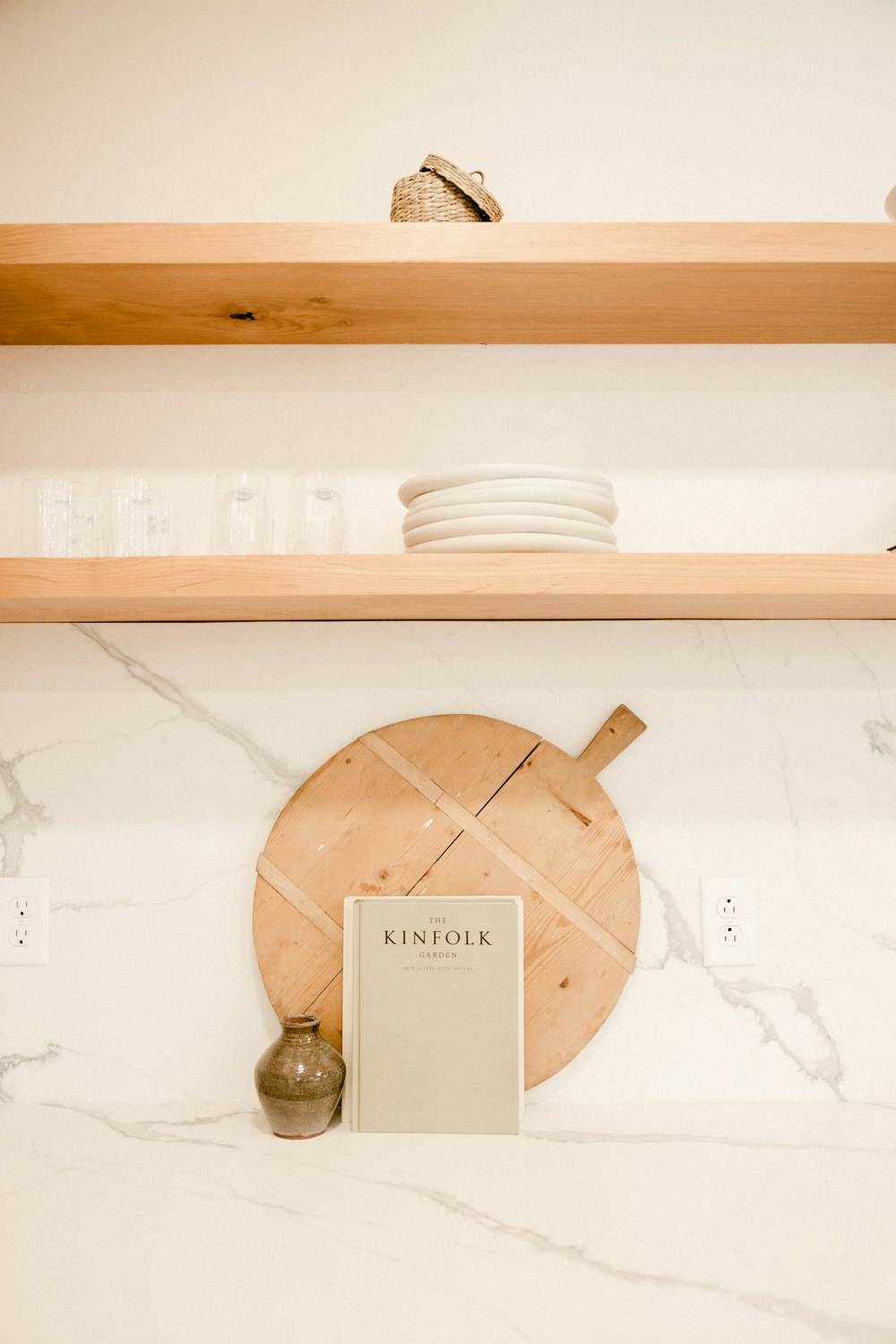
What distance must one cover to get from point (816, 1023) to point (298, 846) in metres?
0.74

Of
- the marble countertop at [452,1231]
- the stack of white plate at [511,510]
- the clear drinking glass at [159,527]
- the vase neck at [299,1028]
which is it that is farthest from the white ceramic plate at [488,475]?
the marble countertop at [452,1231]

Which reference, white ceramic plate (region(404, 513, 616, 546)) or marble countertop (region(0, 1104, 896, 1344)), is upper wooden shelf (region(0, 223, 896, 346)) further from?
marble countertop (region(0, 1104, 896, 1344))

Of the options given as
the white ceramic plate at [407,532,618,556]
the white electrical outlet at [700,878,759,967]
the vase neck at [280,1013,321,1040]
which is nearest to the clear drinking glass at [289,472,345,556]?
the white ceramic plate at [407,532,618,556]

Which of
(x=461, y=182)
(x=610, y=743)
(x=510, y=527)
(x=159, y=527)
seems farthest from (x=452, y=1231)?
(x=461, y=182)

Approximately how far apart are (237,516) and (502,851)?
0.56m

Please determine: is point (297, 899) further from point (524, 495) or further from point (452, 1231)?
point (524, 495)

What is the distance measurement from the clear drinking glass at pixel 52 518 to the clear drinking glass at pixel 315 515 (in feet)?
0.83

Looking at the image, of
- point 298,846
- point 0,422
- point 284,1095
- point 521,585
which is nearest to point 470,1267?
point 284,1095

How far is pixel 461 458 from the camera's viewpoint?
132 centimetres

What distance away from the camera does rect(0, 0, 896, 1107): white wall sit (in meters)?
1.26

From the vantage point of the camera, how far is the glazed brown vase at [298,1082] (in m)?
1.09

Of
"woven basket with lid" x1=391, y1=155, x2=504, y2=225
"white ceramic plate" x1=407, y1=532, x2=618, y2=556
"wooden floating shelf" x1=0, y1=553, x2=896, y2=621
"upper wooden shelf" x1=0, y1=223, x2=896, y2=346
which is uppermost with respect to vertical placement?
"woven basket with lid" x1=391, y1=155, x2=504, y2=225

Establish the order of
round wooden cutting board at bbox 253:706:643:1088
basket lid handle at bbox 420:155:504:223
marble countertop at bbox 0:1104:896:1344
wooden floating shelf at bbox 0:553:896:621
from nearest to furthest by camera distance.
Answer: marble countertop at bbox 0:1104:896:1344 → wooden floating shelf at bbox 0:553:896:621 → basket lid handle at bbox 420:155:504:223 → round wooden cutting board at bbox 253:706:643:1088

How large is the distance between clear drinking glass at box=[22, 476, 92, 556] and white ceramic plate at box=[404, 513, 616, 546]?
1.36ft
